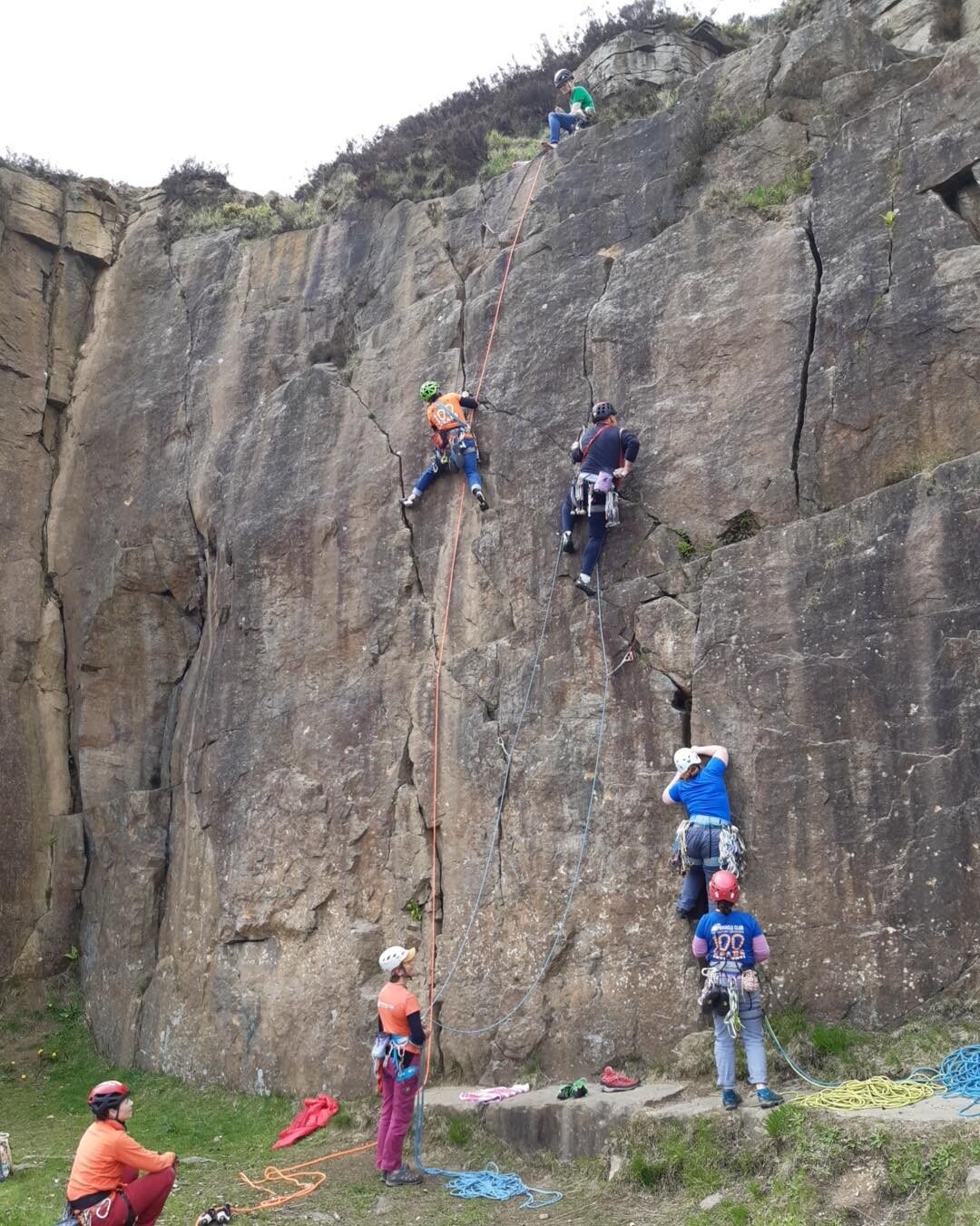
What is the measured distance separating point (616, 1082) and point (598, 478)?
Answer: 5.68m

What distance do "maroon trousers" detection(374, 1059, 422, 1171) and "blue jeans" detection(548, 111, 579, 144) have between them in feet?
40.9

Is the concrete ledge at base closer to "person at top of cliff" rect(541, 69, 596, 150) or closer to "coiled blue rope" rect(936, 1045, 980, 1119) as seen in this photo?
"coiled blue rope" rect(936, 1045, 980, 1119)

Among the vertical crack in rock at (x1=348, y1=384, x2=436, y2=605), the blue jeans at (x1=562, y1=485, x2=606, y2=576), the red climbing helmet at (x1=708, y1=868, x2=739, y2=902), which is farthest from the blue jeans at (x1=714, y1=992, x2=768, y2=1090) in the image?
the vertical crack in rock at (x1=348, y1=384, x2=436, y2=605)

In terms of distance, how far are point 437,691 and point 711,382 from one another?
4433 millimetres

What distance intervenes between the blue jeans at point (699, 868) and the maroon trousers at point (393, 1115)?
273 centimetres

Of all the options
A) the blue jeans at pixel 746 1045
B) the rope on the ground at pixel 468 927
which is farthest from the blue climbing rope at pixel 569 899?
the blue jeans at pixel 746 1045

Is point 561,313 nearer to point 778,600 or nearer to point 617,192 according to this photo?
point 617,192

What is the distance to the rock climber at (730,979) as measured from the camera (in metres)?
8.27

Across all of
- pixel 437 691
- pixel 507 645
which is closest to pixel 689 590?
pixel 507 645

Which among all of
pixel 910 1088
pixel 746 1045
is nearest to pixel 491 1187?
pixel 746 1045

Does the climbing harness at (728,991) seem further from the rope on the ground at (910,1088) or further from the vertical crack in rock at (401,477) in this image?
the vertical crack in rock at (401,477)

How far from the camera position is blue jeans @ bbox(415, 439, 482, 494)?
12961 mm

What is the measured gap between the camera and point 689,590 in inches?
432

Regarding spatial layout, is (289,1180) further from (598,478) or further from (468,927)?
(598,478)
